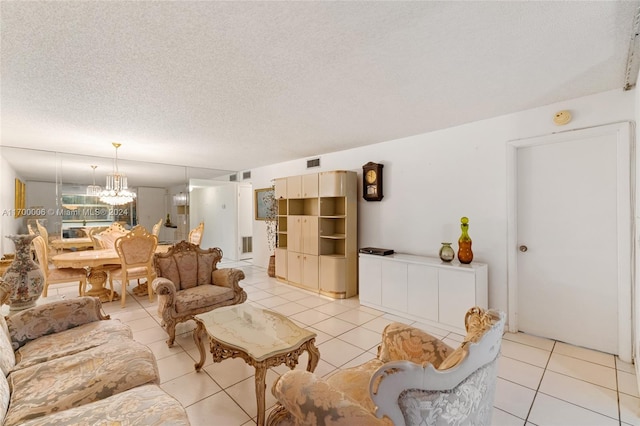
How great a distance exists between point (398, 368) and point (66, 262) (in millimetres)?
4742

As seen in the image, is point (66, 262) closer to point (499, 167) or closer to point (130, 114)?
point (130, 114)

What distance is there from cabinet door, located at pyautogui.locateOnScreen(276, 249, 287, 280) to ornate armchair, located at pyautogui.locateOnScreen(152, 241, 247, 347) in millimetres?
1723

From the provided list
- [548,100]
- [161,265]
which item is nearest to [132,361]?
[161,265]

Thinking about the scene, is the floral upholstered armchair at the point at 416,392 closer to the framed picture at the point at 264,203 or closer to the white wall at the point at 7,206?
the framed picture at the point at 264,203

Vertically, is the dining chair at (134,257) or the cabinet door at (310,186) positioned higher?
the cabinet door at (310,186)

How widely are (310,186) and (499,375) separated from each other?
3.43 metres

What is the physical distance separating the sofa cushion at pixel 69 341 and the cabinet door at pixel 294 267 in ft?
9.68

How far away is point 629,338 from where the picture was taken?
242 centimetres

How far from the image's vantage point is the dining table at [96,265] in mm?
3822

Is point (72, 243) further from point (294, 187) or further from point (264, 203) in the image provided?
point (294, 187)

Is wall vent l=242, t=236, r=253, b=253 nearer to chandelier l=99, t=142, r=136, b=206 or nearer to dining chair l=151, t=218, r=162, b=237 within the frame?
dining chair l=151, t=218, r=162, b=237

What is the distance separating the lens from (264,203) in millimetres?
6293

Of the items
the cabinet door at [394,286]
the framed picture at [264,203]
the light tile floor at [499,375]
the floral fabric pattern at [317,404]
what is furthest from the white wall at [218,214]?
the floral fabric pattern at [317,404]

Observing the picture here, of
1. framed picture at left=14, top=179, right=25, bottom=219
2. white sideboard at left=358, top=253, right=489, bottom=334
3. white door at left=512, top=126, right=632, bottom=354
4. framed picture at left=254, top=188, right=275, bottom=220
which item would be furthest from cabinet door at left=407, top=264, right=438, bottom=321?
framed picture at left=14, top=179, right=25, bottom=219
